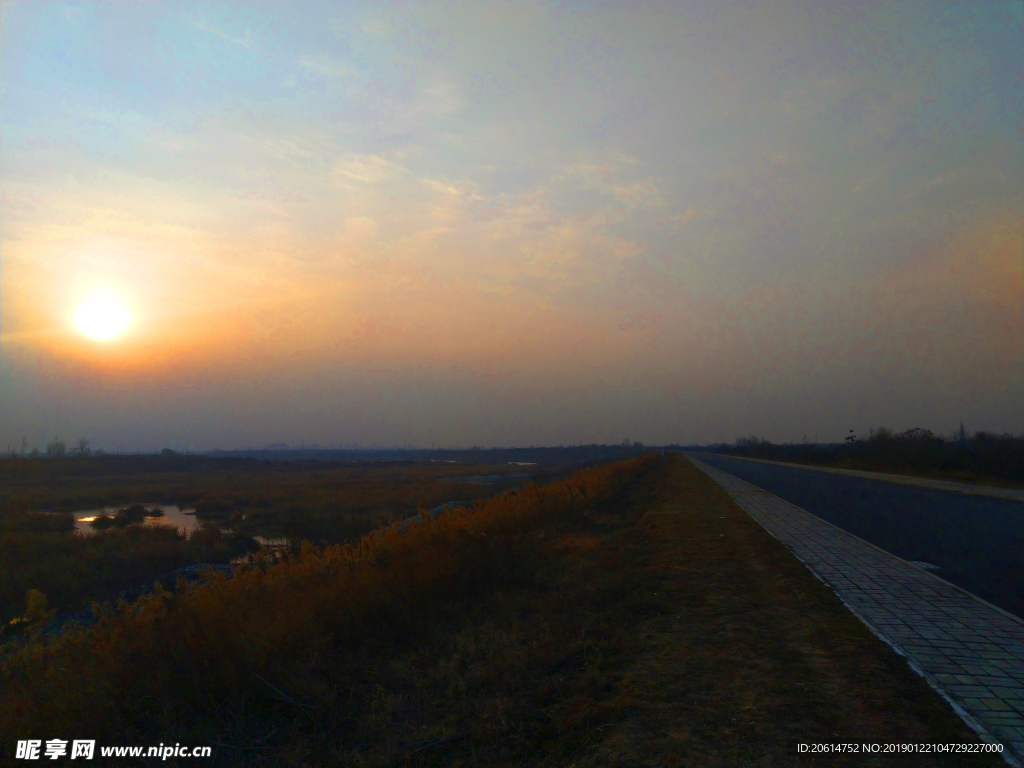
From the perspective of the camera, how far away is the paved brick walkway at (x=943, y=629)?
16.1ft

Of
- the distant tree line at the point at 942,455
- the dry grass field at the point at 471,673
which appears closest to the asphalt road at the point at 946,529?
the dry grass field at the point at 471,673

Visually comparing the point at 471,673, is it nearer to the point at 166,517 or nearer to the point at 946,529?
the point at 946,529

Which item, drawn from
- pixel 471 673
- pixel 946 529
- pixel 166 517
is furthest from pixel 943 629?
pixel 166 517

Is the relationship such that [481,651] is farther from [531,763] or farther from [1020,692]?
[1020,692]

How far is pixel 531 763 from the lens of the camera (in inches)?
183

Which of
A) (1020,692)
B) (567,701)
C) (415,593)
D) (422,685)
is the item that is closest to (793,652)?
(1020,692)

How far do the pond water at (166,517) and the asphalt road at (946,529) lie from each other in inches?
1118

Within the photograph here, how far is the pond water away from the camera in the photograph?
35794mm

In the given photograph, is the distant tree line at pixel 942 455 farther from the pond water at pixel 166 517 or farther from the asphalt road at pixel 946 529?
the pond water at pixel 166 517

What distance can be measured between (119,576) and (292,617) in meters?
16.8

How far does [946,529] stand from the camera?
1587 cm

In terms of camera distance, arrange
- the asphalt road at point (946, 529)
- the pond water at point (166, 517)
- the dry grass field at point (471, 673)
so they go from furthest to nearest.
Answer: the pond water at point (166, 517) → the asphalt road at point (946, 529) → the dry grass field at point (471, 673)

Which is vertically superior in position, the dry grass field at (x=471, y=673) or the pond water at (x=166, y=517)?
the dry grass field at (x=471, y=673)

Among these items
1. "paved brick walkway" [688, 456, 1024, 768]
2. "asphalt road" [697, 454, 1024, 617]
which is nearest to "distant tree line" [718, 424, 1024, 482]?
"asphalt road" [697, 454, 1024, 617]
